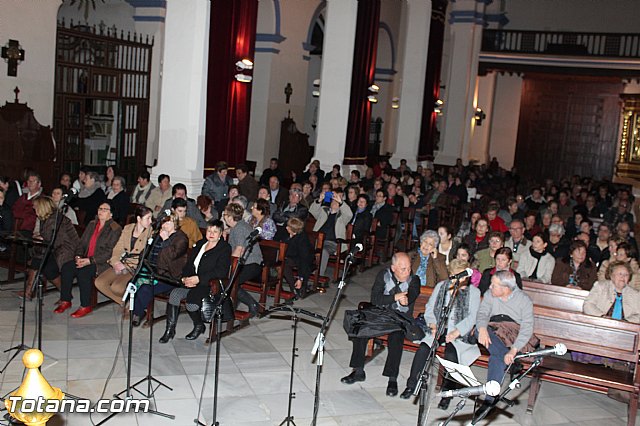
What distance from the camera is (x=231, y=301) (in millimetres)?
7613

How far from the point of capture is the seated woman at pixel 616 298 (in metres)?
6.98

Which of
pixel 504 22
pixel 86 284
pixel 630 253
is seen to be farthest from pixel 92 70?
pixel 504 22

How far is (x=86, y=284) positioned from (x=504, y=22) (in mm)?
23642

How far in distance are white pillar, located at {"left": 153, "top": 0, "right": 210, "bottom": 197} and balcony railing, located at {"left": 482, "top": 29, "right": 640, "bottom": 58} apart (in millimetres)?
17033

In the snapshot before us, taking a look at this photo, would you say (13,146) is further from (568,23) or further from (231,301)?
(568,23)

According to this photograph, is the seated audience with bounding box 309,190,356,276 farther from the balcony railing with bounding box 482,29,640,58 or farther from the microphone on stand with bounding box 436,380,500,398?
the balcony railing with bounding box 482,29,640,58

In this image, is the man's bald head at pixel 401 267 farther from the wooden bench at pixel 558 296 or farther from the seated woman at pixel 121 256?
the seated woman at pixel 121 256

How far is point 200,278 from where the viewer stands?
24.3 ft

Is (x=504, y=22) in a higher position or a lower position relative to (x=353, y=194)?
higher

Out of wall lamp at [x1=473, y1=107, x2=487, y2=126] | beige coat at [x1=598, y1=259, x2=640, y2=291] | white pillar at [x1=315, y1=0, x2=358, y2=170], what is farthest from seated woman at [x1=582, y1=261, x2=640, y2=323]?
wall lamp at [x1=473, y1=107, x2=487, y2=126]

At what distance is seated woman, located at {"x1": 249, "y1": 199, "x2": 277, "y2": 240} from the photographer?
9.06m

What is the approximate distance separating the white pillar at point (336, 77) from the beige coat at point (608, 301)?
337 inches

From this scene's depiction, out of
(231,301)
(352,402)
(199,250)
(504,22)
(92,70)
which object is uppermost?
(504,22)

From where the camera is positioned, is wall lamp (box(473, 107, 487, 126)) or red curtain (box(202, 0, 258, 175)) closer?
red curtain (box(202, 0, 258, 175))
